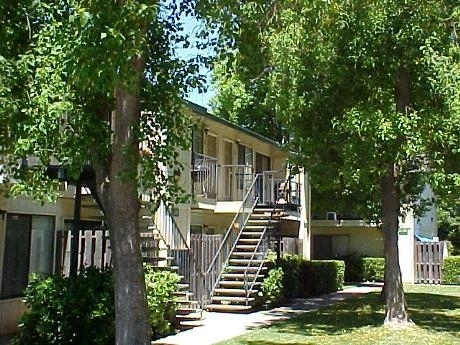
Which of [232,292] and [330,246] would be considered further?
[330,246]

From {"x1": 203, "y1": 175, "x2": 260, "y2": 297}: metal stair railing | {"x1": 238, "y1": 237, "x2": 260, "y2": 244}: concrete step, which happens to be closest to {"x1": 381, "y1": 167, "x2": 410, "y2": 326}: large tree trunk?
{"x1": 203, "y1": 175, "x2": 260, "y2": 297}: metal stair railing

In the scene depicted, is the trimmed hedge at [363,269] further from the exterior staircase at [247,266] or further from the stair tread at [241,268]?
the stair tread at [241,268]

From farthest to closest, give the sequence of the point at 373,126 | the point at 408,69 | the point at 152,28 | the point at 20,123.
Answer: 1. the point at 408,69
2. the point at 373,126
3. the point at 152,28
4. the point at 20,123

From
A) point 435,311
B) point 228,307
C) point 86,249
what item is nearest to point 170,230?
point 86,249

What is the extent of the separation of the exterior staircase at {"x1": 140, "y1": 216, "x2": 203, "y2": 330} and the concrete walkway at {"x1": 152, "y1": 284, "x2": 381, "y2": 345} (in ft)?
1.10

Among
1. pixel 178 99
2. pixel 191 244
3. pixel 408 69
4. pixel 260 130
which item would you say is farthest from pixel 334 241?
pixel 178 99

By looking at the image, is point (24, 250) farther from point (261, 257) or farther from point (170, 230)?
point (261, 257)

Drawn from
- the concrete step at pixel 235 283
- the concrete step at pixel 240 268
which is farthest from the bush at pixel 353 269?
the concrete step at pixel 235 283

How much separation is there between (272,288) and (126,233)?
11.5 m

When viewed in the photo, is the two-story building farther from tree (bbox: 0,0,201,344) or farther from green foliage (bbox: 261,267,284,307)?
tree (bbox: 0,0,201,344)

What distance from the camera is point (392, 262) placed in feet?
50.8

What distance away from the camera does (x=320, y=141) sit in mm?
15508

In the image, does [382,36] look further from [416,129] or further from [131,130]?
[131,130]

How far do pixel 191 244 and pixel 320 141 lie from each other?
16.8ft
